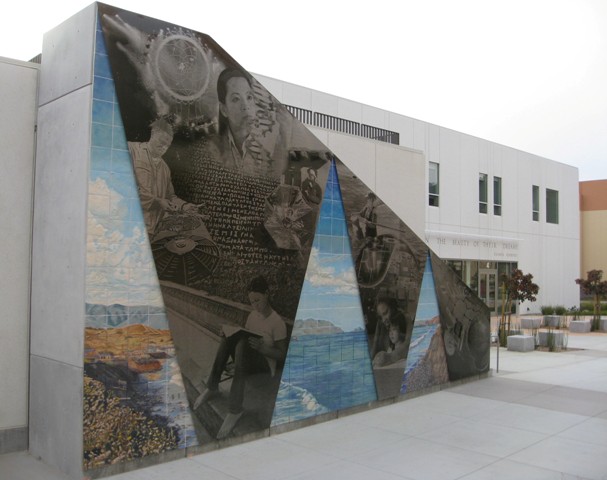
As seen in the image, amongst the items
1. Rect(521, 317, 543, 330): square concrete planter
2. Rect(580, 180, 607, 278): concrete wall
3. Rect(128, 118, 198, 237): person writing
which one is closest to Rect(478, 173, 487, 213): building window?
Rect(521, 317, 543, 330): square concrete planter

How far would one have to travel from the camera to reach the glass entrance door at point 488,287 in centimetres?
3106

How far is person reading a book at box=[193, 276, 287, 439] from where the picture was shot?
7.29 meters

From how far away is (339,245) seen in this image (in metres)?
9.08

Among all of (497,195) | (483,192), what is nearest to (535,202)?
(497,195)

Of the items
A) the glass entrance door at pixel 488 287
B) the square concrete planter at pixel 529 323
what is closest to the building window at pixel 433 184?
the glass entrance door at pixel 488 287

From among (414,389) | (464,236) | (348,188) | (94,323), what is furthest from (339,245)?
(464,236)

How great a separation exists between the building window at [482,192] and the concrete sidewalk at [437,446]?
20227 millimetres

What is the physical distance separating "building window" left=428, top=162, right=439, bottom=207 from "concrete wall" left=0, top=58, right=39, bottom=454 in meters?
22.4

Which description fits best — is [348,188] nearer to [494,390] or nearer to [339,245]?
[339,245]

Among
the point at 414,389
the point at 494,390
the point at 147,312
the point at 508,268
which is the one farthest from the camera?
the point at 508,268

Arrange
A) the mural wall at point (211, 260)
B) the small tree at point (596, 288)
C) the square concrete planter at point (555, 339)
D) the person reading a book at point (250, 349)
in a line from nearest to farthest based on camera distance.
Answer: the mural wall at point (211, 260), the person reading a book at point (250, 349), the square concrete planter at point (555, 339), the small tree at point (596, 288)

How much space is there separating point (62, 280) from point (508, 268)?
1160 inches

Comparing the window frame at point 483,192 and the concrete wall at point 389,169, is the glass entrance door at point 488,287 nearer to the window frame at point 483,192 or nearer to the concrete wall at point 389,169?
the window frame at point 483,192

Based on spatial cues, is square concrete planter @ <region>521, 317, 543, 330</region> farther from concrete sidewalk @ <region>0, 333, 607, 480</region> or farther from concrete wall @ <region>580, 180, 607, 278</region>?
concrete wall @ <region>580, 180, 607, 278</region>
